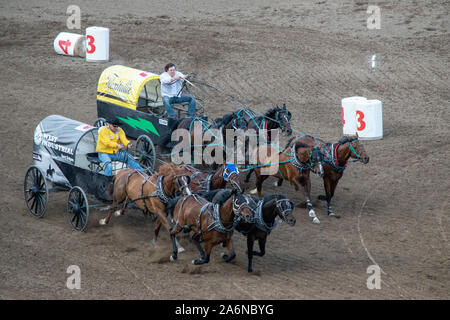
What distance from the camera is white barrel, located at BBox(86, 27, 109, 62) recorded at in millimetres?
22391

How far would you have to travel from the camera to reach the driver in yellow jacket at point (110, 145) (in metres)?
13.2

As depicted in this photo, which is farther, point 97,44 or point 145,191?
point 97,44

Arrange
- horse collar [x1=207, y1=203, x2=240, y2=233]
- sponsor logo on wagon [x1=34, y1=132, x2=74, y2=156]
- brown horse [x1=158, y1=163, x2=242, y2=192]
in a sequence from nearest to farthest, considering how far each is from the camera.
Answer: horse collar [x1=207, y1=203, x2=240, y2=233], brown horse [x1=158, y1=163, x2=242, y2=192], sponsor logo on wagon [x1=34, y1=132, x2=74, y2=156]

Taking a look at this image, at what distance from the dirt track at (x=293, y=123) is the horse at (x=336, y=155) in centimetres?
63

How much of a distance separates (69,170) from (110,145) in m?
0.86

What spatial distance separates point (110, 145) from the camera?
1324cm

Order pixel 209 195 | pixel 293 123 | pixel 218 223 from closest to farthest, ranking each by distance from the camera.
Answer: pixel 218 223 → pixel 209 195 → pixel 293 123

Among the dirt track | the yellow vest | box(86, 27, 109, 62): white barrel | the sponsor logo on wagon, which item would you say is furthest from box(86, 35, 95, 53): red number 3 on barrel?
the yellow vest

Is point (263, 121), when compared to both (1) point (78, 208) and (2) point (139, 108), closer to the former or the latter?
(2) point (139, 108)

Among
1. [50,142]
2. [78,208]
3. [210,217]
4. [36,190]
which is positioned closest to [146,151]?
[50,142]

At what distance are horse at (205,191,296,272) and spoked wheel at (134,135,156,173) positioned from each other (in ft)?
13.2

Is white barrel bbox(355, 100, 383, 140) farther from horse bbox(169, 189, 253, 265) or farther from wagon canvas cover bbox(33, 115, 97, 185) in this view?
horse bbox(169, 189, 253, 265)

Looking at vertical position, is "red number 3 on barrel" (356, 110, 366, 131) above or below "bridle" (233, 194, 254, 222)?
above
